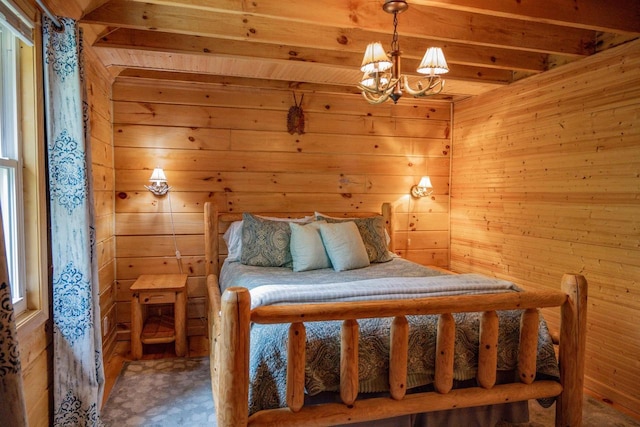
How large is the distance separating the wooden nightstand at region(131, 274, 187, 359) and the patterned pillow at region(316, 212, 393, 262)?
1229mm

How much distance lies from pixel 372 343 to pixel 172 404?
53.8 inches

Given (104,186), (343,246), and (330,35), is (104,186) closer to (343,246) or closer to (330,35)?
(343,246)

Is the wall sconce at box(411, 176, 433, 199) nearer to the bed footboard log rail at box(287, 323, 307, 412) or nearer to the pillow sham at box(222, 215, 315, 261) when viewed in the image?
the pillow sham at box(222, 215, 315, 261)

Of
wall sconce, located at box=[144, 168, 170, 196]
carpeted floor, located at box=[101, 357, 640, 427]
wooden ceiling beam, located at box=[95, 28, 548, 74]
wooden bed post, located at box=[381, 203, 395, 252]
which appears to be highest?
wooden ceiling beam, located at box=[95, 28, 548, 74]

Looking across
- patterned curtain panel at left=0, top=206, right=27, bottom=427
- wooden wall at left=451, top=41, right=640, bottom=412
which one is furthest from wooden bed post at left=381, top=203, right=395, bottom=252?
patterned curtain panel at left=0, top=206, right=27, bottom=427

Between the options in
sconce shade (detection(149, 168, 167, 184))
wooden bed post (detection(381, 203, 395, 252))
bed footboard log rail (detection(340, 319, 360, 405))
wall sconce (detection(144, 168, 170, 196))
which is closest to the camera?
bed footboard log rail (detection(340, 319, 360, 405))

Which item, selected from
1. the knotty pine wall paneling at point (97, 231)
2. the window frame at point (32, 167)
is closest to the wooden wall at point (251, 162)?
the knotty pine wall paneling at point (97, 231)

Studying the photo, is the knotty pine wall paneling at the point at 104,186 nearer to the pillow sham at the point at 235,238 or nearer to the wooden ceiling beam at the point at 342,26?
the wooden ceiling beam at the point at 342,26

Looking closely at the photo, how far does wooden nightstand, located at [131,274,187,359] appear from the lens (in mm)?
2951

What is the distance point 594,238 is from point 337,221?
1742 mm

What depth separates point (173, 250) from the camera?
3.43 meters

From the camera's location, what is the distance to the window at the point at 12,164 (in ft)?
5.48

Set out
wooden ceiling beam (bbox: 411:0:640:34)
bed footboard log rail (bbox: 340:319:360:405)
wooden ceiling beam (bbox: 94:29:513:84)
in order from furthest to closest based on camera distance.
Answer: wooden ceiling beam (bbox: 94:29:513:84), wooden ceiling beam (bbox: 411:0:640:34), bed footboard log rail (bbox: 340:319:360:405)

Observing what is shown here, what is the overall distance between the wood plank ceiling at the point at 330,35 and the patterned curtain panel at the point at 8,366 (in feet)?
5.00
